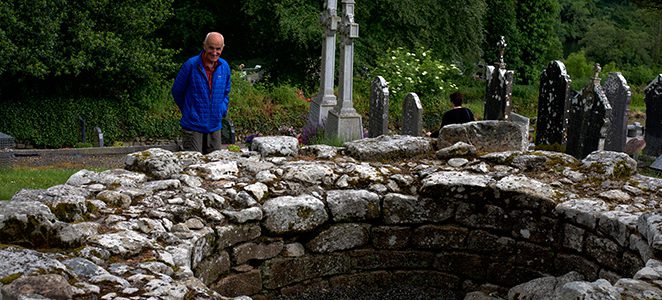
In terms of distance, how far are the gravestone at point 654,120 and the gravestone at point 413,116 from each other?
4150mm

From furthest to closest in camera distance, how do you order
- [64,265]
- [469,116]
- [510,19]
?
[510,19], [469,116], [64,265]

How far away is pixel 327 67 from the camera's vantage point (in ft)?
51.1

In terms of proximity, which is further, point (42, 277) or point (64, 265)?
point (64, 265)

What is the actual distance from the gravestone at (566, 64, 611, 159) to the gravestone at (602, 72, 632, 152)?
64.2 inches

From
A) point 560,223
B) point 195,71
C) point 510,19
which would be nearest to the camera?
point 560,223

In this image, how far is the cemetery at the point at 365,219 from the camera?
4855mm

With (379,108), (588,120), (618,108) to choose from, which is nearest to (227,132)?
(379,108)

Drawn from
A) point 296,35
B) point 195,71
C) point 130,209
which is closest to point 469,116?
point 195,71

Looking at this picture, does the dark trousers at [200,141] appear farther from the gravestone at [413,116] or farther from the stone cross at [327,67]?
the stone cross at [327,67]

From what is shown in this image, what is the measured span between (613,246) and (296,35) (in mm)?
17408

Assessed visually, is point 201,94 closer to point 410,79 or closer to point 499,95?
point 499,95

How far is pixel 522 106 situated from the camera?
2752cm

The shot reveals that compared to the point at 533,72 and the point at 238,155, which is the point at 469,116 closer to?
the point at 238,155

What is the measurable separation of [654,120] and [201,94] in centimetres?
955
